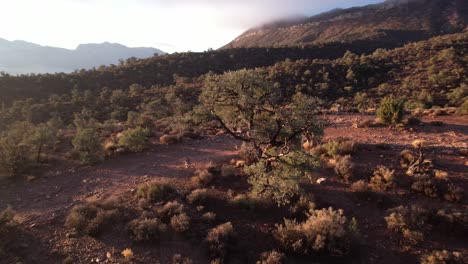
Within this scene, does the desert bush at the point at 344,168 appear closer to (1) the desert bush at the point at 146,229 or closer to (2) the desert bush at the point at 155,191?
(2) the desert bush at the point at 155,191

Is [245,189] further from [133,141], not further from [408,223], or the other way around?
[133,141]

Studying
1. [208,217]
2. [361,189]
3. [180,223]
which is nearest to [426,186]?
[361,189]

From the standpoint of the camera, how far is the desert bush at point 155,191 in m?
12.7

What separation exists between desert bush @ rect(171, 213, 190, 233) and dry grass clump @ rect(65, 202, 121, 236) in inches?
88.6

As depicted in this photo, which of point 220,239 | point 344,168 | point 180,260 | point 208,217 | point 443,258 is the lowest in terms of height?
point 443,258

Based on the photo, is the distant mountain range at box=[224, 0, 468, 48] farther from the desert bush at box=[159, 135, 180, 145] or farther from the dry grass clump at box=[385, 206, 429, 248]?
the dry grass clump at box=[385, 206, 429, 248]

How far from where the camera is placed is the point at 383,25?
116 meters

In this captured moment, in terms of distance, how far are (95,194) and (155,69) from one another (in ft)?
171

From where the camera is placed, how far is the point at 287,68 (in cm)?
5116

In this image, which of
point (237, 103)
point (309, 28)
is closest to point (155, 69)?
point (237, 103)

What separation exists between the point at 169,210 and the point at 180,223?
3.58 feet

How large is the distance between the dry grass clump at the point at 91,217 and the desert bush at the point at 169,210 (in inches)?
62.7

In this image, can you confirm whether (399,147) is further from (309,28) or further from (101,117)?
(309,28)

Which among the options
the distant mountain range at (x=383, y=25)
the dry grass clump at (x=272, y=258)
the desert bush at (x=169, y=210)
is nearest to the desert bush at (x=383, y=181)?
the dry grass clump at (x=272, y=258)
